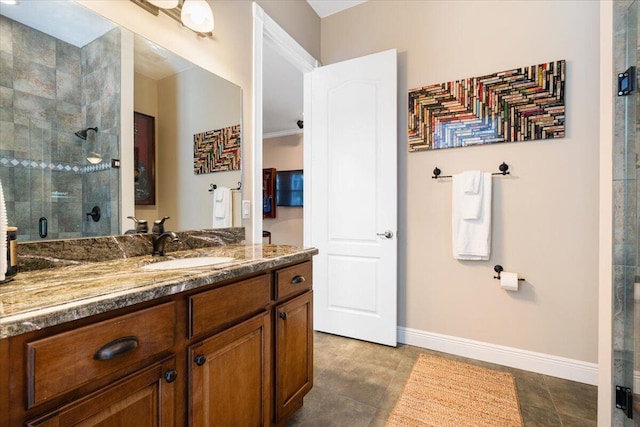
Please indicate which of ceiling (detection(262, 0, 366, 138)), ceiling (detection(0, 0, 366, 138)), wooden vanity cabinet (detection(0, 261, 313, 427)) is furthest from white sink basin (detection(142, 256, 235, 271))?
ceiling (detection(262, 0, 366, 138))

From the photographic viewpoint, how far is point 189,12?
152 centimetres

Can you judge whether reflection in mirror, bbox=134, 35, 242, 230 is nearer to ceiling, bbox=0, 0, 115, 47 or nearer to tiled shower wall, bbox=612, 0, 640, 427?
ceiling, bbox=0, 0, 115, 47

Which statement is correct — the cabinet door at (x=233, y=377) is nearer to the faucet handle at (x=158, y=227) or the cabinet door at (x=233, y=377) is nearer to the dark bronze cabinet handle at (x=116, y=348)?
the dark bronze cabinet handle at (x=116, y=348)

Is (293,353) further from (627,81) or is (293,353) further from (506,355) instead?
(627,81)

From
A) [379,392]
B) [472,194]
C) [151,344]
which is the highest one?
[472,194]

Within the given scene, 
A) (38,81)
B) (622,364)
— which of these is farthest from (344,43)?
(622,364)

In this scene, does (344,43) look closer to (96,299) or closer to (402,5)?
(402,5)

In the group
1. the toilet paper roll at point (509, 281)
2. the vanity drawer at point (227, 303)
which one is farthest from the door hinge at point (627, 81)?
the vanity drawer at point (227, 303)

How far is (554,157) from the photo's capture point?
6.57ft

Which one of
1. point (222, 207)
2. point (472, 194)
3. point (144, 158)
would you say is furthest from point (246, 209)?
point (472, 194)

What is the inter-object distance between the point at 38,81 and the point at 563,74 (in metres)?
2.80

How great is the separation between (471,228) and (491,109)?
88 centimetres

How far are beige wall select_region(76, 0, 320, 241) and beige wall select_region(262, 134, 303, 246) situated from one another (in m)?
3.47

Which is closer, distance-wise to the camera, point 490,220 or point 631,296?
point 631,296
